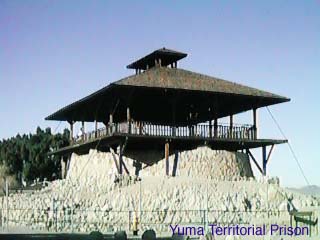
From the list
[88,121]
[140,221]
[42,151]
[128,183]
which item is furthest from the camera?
[42,151]

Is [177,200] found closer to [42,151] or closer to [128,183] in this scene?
[128,183]

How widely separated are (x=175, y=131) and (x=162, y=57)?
7.35 meters

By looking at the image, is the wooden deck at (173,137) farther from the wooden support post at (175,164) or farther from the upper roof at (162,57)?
the upper roof at (162,57)

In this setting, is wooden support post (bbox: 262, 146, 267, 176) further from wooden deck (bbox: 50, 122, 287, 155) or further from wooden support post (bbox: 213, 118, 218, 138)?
wooden support post (bbox: 213, 118, 218, 138)

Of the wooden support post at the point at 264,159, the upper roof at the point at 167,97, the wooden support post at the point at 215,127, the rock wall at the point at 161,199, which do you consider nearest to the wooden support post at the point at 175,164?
the rock wall at the point at 161,199

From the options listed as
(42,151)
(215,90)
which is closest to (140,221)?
(215,90)

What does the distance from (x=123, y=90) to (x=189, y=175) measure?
6210mm

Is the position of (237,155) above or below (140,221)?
above

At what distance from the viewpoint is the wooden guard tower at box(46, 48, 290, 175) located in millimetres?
39500

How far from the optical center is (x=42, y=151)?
66.4 m

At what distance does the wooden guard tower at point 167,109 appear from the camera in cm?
3950

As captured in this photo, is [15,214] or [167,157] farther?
[167,157]

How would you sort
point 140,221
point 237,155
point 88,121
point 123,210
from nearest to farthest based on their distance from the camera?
point 140,221 < point 123,210 < point 237,155 < point 88,121

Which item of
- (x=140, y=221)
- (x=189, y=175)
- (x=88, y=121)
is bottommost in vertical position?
(x=140, y=221)
